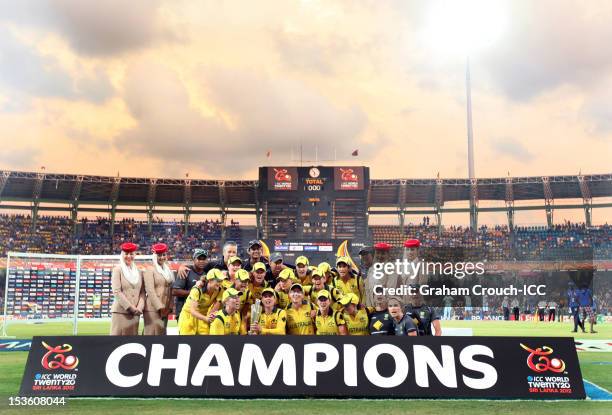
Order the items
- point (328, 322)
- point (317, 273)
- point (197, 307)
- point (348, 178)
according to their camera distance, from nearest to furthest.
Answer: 1. point (328, 322)
2. point (197, 307)
3. point (317, 273)
4. point (348, 178)

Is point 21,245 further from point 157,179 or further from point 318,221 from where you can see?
point 318,221

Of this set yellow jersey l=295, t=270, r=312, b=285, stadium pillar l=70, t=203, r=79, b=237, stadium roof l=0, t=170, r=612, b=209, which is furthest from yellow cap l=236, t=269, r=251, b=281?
stadium pillar l=70, t=203, r=79, b=237

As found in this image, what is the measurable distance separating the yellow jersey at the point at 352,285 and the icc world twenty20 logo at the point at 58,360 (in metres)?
4.01

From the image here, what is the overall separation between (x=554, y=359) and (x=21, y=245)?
5421 centimetres

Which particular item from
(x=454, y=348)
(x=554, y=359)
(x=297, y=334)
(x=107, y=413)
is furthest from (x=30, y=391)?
(x=554, y=359)

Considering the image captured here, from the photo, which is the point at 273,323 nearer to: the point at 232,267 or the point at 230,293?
the point at 230,293

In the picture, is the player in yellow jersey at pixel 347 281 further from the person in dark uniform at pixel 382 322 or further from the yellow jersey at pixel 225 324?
the yellow jersey at pixel 225 324

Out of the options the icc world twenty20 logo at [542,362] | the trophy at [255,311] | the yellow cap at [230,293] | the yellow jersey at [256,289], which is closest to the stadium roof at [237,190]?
the yellow jersey at [256,289]

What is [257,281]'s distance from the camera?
912 cm

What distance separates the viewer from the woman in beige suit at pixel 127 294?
9852 millimetres

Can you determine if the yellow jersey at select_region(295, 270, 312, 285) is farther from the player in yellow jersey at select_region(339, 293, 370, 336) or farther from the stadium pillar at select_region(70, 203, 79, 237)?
the stadium pillar at select_region(70, 203, 79, 237)

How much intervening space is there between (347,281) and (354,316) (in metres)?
1.24

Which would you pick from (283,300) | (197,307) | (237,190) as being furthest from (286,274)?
(237,190)

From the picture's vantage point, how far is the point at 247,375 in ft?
25.0
